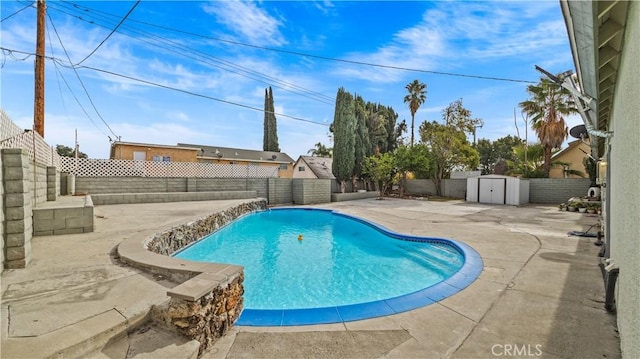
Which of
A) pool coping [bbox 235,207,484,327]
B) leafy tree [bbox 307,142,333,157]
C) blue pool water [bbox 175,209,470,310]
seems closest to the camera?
pool coping [bbox 235,207,484,327]

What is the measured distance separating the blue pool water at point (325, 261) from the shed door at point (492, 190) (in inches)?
417

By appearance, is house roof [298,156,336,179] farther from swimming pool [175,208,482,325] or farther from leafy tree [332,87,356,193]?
swimming pool [175,208,482,325]

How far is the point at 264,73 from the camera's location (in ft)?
59.8

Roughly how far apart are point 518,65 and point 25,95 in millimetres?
18209

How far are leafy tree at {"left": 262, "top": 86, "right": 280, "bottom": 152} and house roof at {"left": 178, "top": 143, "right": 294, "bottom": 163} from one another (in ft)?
9.90

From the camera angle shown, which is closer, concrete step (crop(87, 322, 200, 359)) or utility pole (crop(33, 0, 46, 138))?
Answer: concrete step (crop(87, 322, 200, 359))

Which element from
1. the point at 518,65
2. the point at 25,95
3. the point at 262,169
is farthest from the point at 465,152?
the point at 25,95

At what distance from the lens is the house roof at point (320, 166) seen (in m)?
26.1

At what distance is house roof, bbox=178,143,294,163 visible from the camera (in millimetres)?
25741

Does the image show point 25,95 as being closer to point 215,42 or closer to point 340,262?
point 215,42

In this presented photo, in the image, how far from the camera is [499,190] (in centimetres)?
1608

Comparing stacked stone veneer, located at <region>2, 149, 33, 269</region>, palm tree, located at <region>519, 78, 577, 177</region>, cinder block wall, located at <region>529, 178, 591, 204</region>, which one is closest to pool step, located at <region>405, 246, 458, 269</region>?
stacked stone veneer, located at <region>2, 149, 33, 269</region>

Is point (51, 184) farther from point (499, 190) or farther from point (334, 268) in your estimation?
point (499, 190)

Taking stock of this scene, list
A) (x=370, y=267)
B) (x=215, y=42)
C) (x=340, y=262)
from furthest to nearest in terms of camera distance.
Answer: (x=215, y=42), (x=340, y=262), (x=370, y=267)
